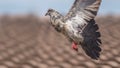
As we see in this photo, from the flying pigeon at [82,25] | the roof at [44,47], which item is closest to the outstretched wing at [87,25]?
the flying pigeon at [82,25]

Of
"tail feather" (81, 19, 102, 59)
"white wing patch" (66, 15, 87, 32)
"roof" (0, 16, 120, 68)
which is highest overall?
"roof" (0, 16, 120, 68)

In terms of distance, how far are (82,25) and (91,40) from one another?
0.09 metres

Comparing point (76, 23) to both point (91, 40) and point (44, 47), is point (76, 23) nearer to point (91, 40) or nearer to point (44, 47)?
point (91, 40)

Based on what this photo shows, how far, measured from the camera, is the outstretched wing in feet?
8.14

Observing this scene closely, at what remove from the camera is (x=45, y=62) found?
16.2ft

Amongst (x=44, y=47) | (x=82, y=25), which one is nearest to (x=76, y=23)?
(x=82, y=25)

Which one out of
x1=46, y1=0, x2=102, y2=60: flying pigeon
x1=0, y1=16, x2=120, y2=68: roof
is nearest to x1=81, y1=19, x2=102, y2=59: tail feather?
x1=46, y1=0, x2=102, y2=60: flying pigeon

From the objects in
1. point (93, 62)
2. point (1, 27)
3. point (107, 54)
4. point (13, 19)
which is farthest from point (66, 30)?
point (13, 19)

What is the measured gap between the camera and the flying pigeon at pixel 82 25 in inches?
97.0

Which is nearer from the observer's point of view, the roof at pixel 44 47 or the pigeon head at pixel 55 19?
the pigeon head at pixel 55 19

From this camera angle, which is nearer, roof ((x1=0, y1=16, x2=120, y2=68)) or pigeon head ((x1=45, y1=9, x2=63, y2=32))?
pigeon head ((x1=45, y1=9, x2=63, y2=32))

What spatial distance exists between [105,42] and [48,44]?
2.45 feet

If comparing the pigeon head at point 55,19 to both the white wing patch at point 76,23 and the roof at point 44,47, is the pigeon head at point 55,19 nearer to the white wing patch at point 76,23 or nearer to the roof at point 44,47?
the white wing patch at point 76,23

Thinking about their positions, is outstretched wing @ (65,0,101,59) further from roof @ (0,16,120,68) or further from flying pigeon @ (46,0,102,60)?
roof @ (0,16,120,68)
